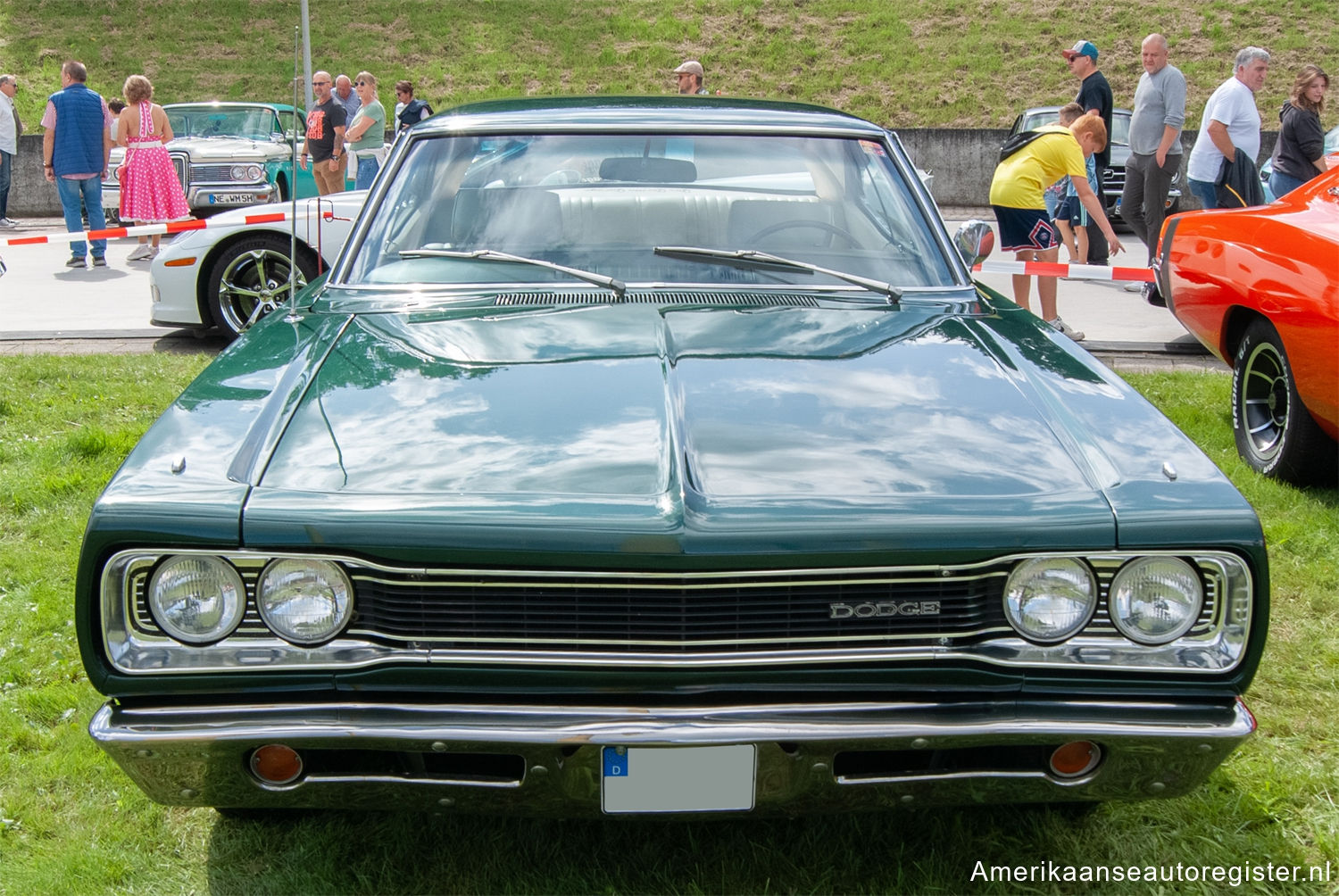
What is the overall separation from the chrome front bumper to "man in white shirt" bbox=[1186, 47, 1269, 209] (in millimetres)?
7360

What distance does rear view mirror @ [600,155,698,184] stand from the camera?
3.53m

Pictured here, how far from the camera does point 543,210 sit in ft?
11.3

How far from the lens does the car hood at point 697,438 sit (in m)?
2.13

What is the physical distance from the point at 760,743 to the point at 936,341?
1.22m

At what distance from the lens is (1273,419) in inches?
204

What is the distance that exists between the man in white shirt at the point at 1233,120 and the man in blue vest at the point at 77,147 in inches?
353

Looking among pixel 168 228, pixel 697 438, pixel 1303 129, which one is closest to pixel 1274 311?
pixel 697 438

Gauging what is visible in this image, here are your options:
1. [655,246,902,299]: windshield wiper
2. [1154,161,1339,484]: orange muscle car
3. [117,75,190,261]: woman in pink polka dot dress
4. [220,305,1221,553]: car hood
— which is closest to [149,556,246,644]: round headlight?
[220,305,1221,553]: car hood

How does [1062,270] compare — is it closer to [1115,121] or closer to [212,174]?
[1115,121]

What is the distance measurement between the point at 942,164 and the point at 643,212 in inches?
706

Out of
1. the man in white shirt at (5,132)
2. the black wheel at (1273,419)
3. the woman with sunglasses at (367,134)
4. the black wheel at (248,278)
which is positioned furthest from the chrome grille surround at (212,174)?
the black wheel at (1273,419)

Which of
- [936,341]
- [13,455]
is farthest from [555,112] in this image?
[13,455]

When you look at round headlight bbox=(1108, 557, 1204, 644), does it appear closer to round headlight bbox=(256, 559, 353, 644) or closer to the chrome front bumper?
the chrome front bumper

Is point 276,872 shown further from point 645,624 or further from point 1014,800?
point 1014,800
